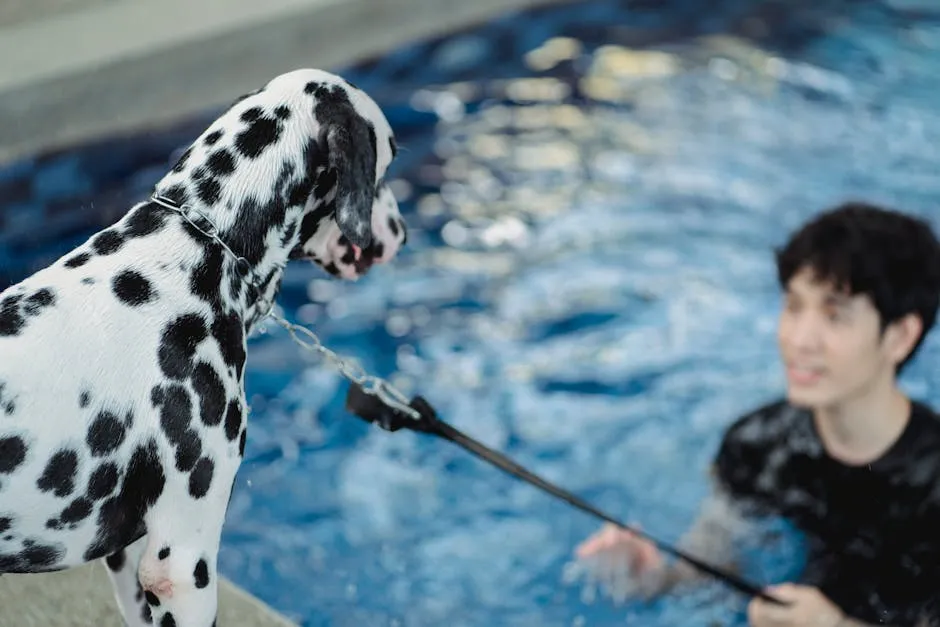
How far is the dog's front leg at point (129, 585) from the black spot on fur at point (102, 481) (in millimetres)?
424

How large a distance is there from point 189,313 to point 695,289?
414 cm

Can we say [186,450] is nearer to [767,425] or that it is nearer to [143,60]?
[767,425]

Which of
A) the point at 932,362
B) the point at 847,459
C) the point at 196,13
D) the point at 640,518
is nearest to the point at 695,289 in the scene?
the point at 932,362

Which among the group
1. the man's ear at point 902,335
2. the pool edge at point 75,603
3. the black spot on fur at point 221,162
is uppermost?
the black spot on fur at point 221,162

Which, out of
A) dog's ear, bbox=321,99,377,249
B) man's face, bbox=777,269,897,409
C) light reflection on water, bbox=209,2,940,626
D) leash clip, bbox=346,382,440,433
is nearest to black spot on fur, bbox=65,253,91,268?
dog's ear, bbox=321,99,377,249

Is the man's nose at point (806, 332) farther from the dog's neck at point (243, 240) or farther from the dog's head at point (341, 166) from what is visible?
the dog's neck at point (243, 240)

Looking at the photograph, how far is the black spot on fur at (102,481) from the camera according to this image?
220 centimetres

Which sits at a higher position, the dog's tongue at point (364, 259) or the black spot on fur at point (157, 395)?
the black spot on fur at point (157, 395)

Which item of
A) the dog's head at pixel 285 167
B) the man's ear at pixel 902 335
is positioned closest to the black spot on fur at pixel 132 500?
the dog's head at pixel 285 167

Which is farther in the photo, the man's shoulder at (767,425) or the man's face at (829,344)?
the man's shoulder at (767,425)

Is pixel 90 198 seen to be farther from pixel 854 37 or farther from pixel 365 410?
pixel 854 37

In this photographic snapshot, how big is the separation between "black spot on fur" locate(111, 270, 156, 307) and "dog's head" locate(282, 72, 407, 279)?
38cm

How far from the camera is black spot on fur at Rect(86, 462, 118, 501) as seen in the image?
220 cm

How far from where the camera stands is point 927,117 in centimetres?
758
